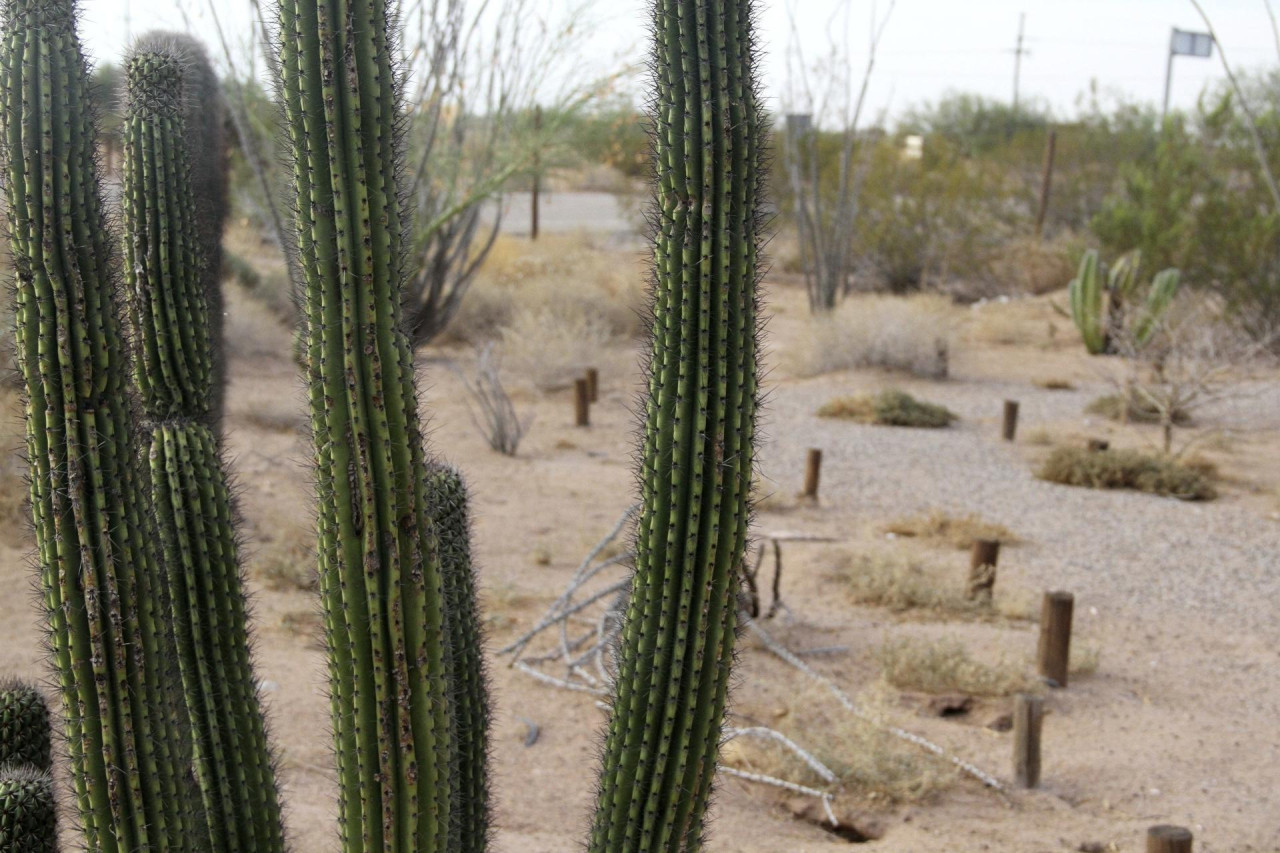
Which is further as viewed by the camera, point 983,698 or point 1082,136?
point 1082,136

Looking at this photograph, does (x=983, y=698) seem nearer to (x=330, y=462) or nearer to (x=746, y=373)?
(x=746, y=373)

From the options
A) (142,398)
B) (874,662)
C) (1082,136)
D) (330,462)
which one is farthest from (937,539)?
(1082,136)

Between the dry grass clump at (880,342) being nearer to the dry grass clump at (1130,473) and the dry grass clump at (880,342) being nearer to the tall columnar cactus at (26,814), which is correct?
the dry grass clump at (1130,473)

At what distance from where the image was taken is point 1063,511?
377 inches

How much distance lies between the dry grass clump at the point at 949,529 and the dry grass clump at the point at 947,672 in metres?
2.39

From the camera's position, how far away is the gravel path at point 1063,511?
25.7ft

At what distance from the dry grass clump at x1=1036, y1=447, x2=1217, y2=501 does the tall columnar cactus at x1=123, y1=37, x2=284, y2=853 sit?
27.3 ft

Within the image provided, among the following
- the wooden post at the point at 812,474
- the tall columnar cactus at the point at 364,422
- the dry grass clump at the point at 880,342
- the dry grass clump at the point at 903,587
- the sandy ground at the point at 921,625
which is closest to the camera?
the tall columnar cactus at the point at 364,422

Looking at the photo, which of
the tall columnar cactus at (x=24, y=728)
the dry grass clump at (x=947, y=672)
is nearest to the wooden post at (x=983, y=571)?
the dry grass clump at (x=947, y=672)

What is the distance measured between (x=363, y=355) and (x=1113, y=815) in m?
3.94

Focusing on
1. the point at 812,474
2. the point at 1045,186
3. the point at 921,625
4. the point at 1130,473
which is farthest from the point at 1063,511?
the point at 1045,186

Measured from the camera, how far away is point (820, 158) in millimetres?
24609

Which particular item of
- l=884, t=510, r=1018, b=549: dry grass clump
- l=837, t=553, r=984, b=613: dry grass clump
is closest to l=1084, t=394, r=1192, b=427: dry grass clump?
l=884, t=510, r=1018, b=549: dry grass clump

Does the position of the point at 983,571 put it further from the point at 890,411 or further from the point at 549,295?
the point at 549,295
